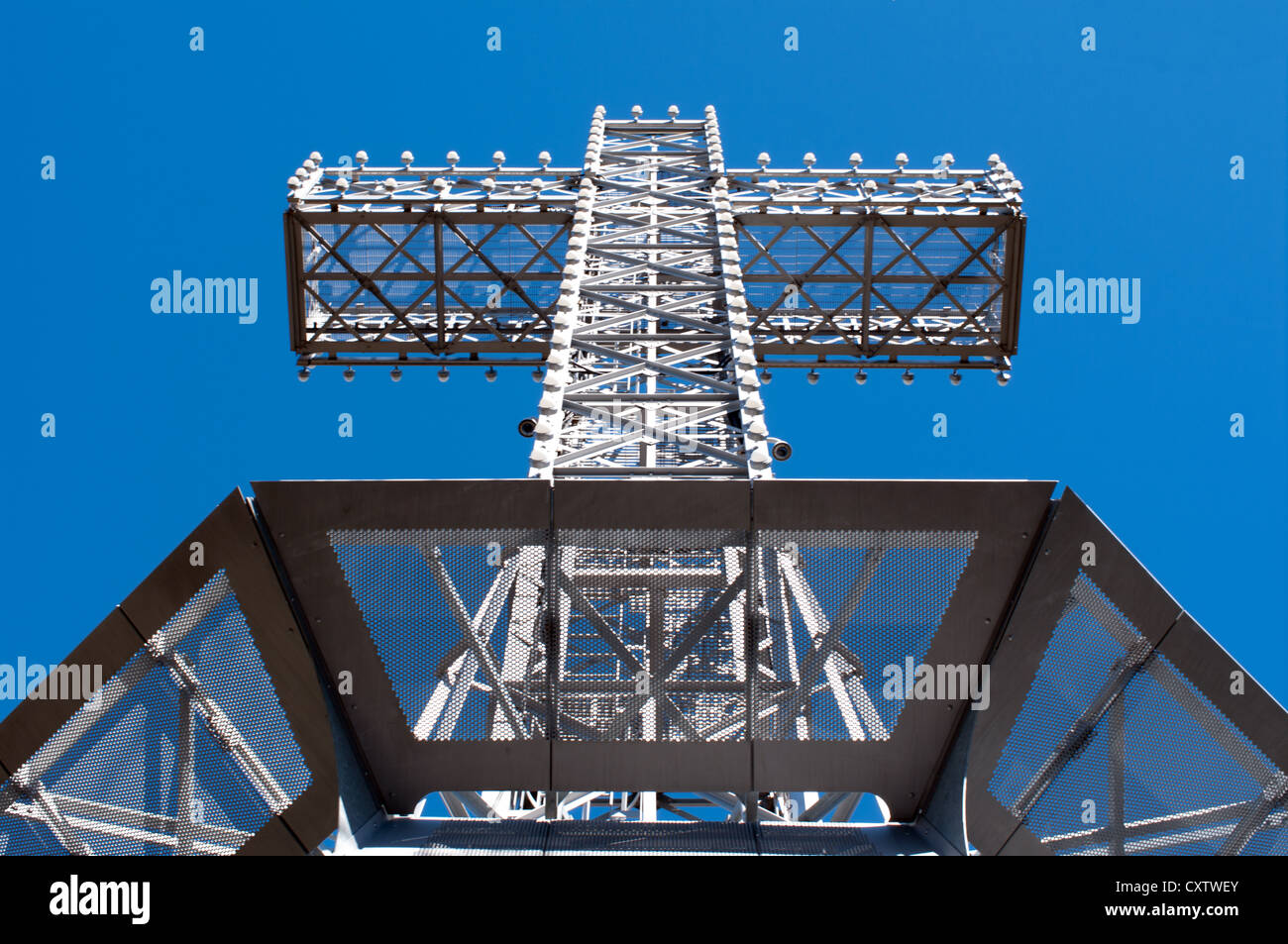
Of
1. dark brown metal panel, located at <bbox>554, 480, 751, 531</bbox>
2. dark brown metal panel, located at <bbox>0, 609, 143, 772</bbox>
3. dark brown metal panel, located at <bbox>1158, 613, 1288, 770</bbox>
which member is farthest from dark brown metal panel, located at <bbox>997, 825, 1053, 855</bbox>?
dark brown metal panel, located at <bbox>0, 609, 143, 772</bbox>

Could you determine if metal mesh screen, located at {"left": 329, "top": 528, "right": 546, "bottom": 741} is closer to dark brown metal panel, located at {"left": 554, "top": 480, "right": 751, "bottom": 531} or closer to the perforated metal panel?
dark brown metal panel, located at {"left": 554, "top": 480, "right": 751, "bottom": 531}

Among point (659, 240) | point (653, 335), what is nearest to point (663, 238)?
point (659, 240)

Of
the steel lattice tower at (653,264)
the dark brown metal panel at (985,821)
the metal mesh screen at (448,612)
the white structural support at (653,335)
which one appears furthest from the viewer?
the steel lattice tower at (653,264)

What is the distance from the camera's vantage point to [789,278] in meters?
28.7

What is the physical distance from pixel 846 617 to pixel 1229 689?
8.02ft

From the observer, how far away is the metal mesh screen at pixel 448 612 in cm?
860

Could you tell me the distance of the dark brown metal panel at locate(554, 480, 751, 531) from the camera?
8414 millimetres

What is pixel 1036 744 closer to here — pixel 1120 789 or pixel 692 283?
pixel 1120 789

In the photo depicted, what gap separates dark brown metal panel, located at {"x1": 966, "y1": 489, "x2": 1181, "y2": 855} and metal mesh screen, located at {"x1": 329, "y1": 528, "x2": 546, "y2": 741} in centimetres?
310

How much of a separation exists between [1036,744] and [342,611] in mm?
4875

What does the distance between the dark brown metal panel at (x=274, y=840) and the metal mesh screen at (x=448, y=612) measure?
1.12 meters

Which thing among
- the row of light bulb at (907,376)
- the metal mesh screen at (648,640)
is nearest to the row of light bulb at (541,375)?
the row of light bulb at (907,376)

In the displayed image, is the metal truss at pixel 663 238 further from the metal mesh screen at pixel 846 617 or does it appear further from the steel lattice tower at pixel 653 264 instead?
the metal mesh screen at pixel 846 617
